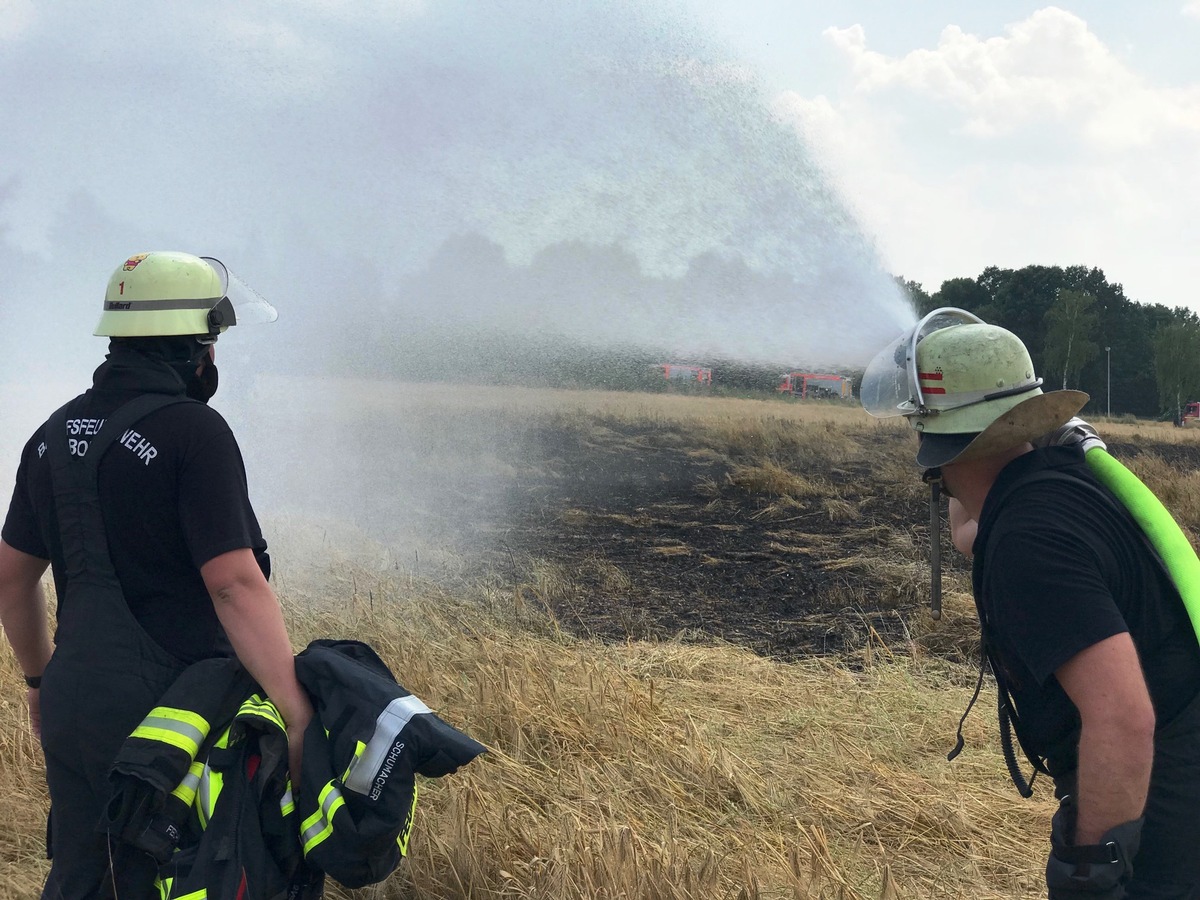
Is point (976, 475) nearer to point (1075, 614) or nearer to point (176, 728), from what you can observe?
point (1075, 614)

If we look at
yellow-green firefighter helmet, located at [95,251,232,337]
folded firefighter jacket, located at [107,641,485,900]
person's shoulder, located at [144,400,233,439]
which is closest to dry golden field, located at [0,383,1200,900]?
folded firefighter jacket, located at [107,641,485,900]

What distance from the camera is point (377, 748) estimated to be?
233 cm

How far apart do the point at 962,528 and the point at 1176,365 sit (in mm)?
68681

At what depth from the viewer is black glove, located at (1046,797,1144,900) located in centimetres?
192

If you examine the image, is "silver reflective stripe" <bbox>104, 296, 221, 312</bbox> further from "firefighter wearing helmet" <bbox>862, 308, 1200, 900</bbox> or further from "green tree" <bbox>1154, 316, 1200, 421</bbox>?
"green tree" <bbox>1154, 316, 1200, 421</bbox>

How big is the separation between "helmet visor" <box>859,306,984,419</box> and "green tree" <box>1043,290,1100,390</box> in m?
58.2

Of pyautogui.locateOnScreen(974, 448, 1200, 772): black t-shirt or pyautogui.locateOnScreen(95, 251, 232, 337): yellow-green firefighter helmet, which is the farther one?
pyautogui.locateOnScreen(95, 251, 232, 337): yellow-green firefighter helmet

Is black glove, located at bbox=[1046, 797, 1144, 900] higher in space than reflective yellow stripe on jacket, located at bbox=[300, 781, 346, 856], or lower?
higher

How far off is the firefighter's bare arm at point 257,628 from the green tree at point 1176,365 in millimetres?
68194

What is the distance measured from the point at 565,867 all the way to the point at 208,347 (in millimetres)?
1744

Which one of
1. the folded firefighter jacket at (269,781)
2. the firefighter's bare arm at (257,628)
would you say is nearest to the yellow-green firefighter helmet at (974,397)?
the folded firefighter jacket at (269,781)

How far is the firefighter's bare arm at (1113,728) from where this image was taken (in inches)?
73.7

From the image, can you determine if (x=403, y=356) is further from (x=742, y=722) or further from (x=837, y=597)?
(x=742, y=722)

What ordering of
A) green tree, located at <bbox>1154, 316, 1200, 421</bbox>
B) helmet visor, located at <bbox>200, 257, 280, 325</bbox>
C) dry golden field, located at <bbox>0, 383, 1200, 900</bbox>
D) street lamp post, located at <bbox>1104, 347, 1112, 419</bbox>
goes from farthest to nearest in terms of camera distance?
green tree, located at <bbox>1154, 316, 1200, 421</bbox> < street lamp post, located at <bbox>1104, 347, 1112, 419</bbox> < dry golden field, located at <bbox>0, 383, 1200, 900</bbox> < helmet visor, located at <bbox>200, 257, 280, 325</bbox>
